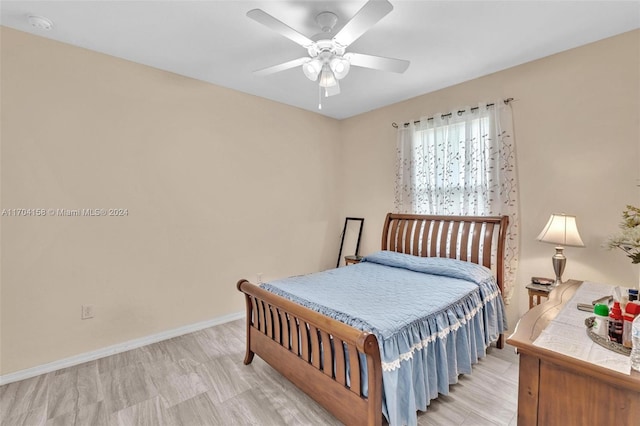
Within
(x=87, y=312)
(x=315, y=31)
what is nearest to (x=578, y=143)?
(x=315, y=31)

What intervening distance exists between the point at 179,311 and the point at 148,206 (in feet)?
3.74

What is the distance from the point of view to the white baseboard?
2281mm

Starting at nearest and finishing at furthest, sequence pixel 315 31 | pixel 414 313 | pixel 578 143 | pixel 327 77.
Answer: pixel 414 313
pixel 327 77
pixel 315 31
pixel 578 143

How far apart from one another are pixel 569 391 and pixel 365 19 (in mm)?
1907

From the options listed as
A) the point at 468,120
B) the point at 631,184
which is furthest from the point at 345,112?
the point at 631,184

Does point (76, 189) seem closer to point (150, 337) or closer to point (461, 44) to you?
point (150, 337)

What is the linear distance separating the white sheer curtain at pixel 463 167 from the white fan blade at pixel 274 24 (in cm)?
206

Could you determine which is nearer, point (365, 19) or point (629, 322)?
point (629, 322)

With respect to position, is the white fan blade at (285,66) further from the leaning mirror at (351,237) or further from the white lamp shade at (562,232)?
the leaning mirror at (351,237)

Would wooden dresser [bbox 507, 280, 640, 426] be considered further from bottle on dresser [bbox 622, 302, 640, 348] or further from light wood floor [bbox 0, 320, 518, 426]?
light wood floor [bbox 0, 320, 518, 426]

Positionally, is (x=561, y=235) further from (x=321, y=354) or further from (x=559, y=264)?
(x=321, y=354)

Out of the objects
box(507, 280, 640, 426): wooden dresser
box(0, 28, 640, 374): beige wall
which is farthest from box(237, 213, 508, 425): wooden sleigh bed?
box(507, 280, 640, 426): wooden dresser

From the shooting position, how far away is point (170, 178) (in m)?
3.00

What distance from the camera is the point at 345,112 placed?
4.28 meters
